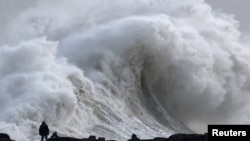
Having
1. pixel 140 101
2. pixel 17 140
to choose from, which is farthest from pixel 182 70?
pixel 17 140

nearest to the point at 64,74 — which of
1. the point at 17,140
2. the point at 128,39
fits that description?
the point at 128,39

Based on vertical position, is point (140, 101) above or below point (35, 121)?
above

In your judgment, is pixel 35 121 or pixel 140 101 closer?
pixel 35 121

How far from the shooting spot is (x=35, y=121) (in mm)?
39656

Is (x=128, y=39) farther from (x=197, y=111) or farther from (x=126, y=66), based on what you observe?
(x=197, y=111)

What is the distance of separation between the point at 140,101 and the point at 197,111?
497cm

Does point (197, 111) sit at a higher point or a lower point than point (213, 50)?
lower

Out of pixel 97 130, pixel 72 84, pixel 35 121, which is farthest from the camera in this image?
pixel 72 84

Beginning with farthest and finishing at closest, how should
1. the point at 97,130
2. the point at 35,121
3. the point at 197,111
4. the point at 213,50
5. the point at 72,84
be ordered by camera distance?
the point at 213,50 → the point at 197,111 → the point at 72,84 → the point at 97,130 → the point at 35,121

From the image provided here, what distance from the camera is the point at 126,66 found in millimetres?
52438

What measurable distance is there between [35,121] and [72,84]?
734cm

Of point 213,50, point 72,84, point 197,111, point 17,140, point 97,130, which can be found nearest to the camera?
point 17,140

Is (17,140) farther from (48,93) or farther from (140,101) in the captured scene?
(140,101)

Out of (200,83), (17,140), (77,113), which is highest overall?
(200,83)
